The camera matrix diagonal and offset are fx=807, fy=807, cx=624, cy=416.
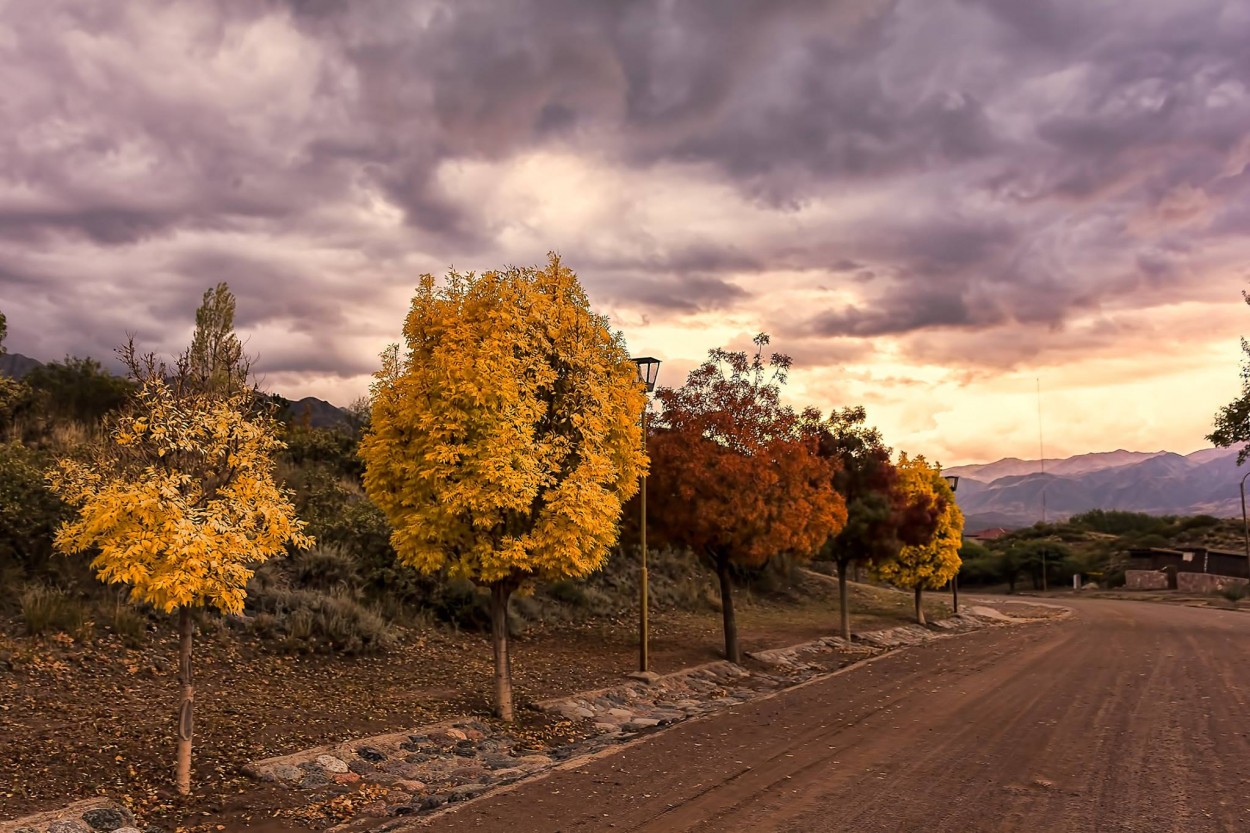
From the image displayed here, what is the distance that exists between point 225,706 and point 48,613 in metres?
A: 4.07

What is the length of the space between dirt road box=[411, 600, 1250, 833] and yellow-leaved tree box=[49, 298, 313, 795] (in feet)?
13.0

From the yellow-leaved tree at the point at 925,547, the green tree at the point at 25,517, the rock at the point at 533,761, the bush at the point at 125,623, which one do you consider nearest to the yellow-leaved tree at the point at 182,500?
the rock at the point at 533,761

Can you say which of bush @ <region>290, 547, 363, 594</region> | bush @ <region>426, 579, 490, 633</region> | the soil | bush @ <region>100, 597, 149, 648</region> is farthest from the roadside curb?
bush @ <region>290, 547, 363, 594</region>

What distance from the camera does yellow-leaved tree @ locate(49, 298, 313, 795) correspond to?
9.33 metres

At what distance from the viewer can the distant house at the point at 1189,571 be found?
232 feet

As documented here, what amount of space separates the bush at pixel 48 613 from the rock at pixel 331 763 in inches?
246

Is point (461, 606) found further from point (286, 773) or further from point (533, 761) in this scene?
point (286, 773)

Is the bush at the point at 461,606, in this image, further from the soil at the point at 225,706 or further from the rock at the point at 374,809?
the rock at the point at 374,809

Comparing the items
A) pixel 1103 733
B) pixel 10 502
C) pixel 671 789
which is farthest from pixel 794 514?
pixel 10 502

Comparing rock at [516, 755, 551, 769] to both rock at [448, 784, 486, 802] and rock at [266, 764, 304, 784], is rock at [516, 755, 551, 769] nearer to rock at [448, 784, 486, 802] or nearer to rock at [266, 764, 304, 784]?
rock at [448, 784, 486, 802]

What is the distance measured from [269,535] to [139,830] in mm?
3495

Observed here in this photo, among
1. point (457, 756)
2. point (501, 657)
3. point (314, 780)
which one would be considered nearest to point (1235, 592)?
point (501, 657)

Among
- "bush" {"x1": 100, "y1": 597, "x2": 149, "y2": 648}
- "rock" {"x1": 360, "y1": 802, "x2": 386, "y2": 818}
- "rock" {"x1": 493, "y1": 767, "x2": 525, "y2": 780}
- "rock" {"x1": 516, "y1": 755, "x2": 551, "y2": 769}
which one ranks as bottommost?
"rock" {"x1": 516, "y1": 755, "x2": 551, "y2": 769}

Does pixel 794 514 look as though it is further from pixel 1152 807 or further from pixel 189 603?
pixel 189 603
